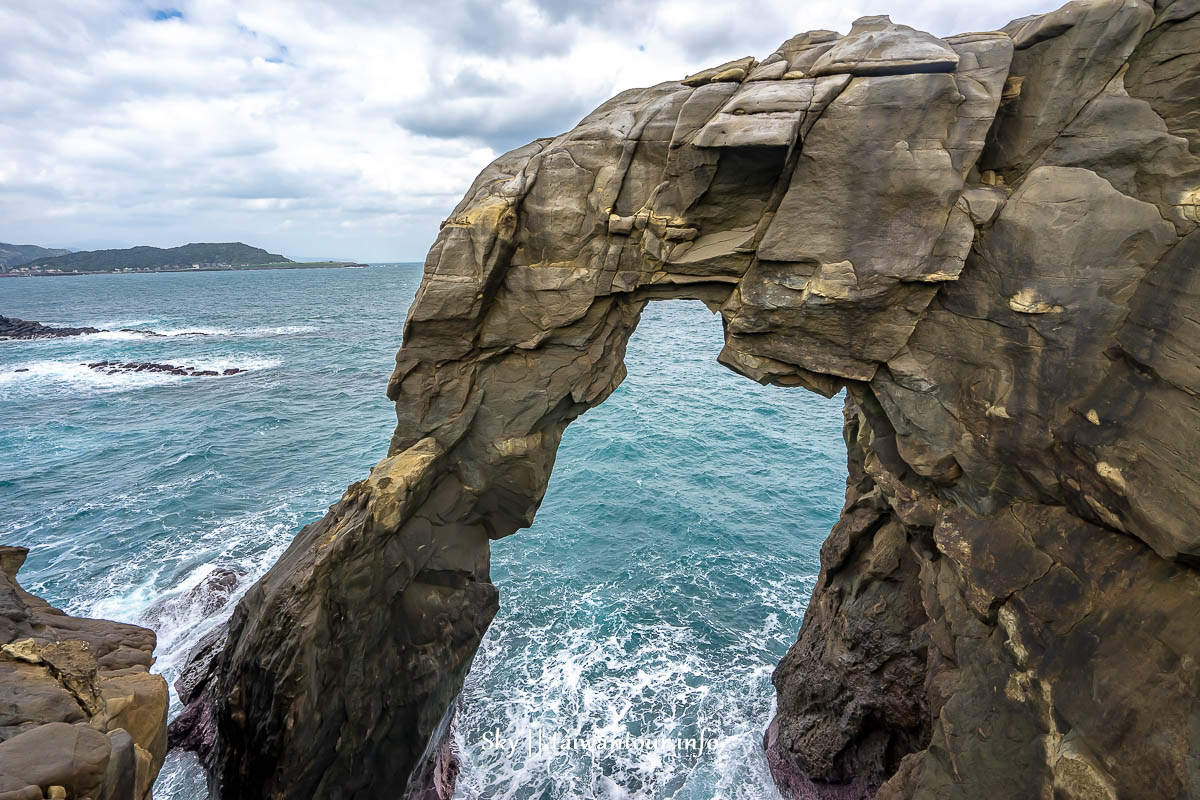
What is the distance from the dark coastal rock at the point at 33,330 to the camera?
2749 inches

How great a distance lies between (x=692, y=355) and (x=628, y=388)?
1704 centimetres

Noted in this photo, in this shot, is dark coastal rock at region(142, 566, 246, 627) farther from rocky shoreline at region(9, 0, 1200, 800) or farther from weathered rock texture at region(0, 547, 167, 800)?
weathered rock texture at region(0, 547, 167, 800)

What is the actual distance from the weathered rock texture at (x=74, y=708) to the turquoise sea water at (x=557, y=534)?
7662 mm

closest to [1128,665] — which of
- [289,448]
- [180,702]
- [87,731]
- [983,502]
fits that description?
[983,502]

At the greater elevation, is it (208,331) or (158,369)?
(208,331)

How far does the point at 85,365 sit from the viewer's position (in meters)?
53.7

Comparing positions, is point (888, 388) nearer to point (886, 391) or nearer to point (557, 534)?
point (886, 391)

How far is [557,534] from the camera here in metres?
26.3

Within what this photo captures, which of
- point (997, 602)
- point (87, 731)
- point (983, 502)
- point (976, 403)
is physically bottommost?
point (997, 602)

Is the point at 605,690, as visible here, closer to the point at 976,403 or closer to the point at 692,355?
the point at 976,403

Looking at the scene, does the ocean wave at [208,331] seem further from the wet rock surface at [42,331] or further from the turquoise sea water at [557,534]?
the turquoise sea water at [557,534]

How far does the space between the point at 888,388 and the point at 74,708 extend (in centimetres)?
1364

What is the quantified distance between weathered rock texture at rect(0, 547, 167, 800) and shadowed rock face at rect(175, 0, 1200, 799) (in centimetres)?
338

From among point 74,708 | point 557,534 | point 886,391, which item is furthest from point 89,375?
point 886,391
